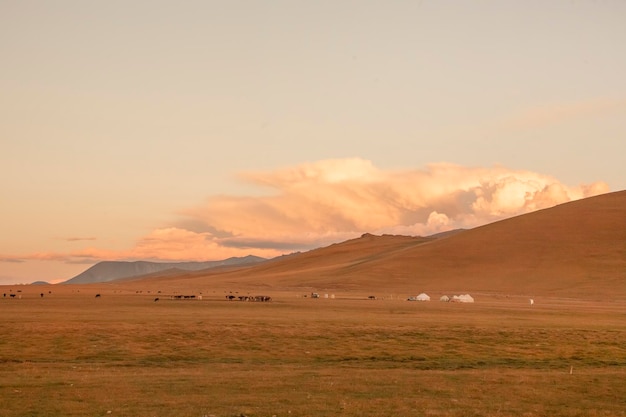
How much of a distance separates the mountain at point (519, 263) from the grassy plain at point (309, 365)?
65052 millimetres

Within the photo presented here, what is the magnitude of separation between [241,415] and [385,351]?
2045 centimetres

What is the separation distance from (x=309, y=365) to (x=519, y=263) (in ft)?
381

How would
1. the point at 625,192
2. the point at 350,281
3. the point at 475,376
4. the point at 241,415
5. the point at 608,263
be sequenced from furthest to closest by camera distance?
the point at 625,192
the point at 350,281
the point at 608,263
the point at 475,376
the point at 241,415

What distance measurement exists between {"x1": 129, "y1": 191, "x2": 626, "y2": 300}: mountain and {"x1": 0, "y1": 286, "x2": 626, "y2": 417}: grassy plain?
65.1 m

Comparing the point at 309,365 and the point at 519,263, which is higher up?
the point at 519,263

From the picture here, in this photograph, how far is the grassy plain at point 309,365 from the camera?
70.5 feet

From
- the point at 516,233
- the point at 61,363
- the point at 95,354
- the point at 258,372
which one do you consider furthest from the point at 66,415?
the point at 516,233

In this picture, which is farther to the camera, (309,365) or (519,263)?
(519,263)

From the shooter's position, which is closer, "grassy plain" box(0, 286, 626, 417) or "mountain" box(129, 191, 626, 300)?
"grassy plain" box(0, 286, 626, 417)

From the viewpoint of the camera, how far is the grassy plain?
70.5 feet

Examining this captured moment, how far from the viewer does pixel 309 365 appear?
111 feet

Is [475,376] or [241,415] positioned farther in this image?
[475,376]

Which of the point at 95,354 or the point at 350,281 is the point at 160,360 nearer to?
the point at 95,354

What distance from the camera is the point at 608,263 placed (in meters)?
134
